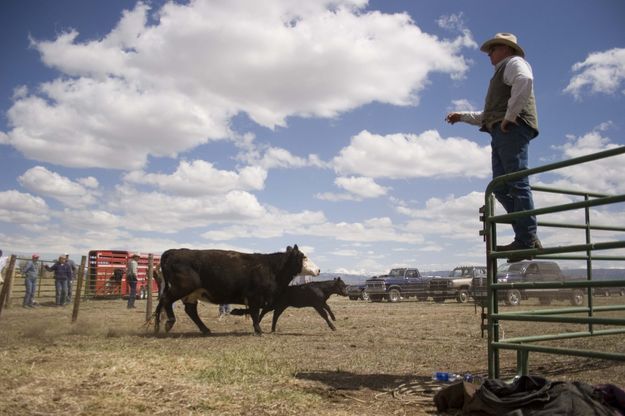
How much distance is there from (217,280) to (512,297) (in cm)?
1499

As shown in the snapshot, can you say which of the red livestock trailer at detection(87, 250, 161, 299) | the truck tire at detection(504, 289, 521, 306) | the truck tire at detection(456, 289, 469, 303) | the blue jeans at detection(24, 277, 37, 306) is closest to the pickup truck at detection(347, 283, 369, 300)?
the truck tire at detection(456, 289, 469, 303)

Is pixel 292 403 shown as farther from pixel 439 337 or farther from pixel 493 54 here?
pixel 439 337

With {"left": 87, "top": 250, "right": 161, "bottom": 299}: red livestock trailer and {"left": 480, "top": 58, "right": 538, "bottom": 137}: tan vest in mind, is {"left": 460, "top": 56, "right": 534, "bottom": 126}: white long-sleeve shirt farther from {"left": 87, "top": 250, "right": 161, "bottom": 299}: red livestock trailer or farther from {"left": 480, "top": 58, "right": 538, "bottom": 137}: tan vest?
{"left": 87, "top": 250, "right": 161, "bottom": 299}: red livestock trailer

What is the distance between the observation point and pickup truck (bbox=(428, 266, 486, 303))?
87.8 ft

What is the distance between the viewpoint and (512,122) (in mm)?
4492

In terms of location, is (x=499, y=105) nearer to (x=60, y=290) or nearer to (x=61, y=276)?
(x=61, y=276)

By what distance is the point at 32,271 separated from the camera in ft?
64.4

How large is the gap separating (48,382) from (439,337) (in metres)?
7.22

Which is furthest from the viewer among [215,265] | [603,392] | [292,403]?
[215,265]

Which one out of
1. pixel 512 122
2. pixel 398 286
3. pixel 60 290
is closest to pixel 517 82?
pixel 512 122

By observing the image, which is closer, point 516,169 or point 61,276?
point 516,169

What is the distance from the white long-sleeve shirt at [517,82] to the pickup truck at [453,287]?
23.2 m

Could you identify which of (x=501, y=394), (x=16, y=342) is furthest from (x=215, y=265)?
(x=501, y=394)

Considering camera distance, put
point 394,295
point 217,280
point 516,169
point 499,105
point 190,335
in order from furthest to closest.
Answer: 1. point 394,295
2. point 217,280
3. point 190,335
4. point 499,105
5. point 516,169
